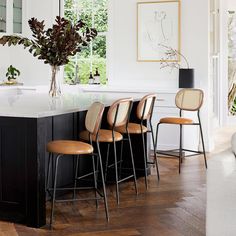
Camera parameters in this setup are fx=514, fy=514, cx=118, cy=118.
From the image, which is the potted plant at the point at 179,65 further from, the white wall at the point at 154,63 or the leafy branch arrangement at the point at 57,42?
the leafy branch arrangement at the point at 57,42

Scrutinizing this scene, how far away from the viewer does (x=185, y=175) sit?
6004 millimetres

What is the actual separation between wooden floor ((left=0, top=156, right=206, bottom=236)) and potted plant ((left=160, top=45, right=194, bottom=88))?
197 cm

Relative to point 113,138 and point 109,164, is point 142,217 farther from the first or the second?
point 109,164

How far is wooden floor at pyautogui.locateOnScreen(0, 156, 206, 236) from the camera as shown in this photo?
398cm

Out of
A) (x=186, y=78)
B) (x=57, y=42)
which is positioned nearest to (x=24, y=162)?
(x=57, y=42)

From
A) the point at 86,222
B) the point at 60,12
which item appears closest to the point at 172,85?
the point at 60,12

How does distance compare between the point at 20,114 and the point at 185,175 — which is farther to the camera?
the point at 185,175

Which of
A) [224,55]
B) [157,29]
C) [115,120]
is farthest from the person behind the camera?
[224,55]

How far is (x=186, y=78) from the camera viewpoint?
7270mm

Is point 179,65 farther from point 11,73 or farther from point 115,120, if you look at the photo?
point 115,120

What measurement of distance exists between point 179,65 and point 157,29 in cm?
65

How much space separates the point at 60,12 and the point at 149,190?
437cm

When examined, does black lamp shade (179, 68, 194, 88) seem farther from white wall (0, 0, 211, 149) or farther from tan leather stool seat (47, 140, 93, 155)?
tan leather stool seat (47, 140, 93, 155)

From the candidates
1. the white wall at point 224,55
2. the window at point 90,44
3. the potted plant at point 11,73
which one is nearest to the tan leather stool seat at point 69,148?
the window at point 90,44
